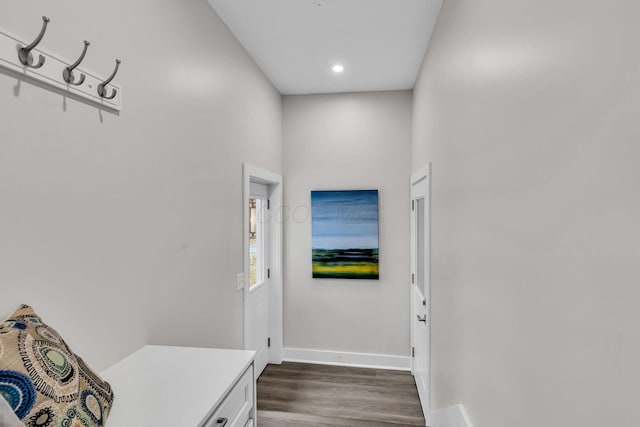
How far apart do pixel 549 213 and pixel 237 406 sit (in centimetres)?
111

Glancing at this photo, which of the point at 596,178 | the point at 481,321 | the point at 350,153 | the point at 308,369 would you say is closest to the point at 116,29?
the point at 596,178

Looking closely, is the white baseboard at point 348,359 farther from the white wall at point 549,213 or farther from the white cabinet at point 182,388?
the white cabinet at point 182,388

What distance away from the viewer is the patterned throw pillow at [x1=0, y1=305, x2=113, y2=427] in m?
0.68

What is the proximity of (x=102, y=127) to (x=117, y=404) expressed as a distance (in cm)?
89

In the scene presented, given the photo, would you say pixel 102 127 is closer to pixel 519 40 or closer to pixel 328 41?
pixel 519 40

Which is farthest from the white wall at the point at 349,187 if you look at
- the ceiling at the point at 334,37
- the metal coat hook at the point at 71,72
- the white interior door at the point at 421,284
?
the metal coat hook at the point at 71,72

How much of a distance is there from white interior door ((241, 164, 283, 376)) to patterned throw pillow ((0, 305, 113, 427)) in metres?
2.20

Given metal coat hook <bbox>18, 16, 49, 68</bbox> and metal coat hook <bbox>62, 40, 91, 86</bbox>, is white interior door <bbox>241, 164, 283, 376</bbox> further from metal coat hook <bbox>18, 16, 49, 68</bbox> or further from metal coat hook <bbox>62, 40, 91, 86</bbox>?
metal coat hook <bbox>18, 16, 49, 68</bbox>

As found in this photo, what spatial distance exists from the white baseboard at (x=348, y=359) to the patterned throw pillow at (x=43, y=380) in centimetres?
286

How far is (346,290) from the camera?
11.6ft

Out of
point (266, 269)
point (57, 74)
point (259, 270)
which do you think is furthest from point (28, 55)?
point (266, 269)

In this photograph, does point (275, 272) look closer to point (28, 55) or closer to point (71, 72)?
point (71, 72)

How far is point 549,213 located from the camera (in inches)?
30.4

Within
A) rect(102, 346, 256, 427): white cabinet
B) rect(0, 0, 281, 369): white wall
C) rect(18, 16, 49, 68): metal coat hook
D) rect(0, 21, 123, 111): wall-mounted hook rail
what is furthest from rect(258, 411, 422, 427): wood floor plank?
rect(18, 16, 49, 68): metal coat hook
